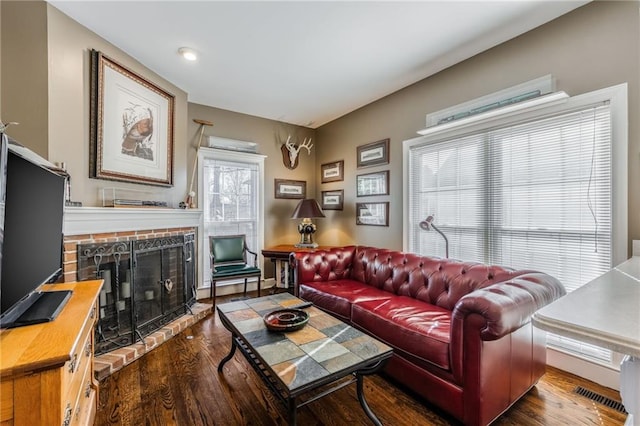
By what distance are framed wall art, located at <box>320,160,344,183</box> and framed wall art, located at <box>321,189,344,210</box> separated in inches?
8.1

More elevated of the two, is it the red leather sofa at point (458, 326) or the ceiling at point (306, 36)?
the ceiling at point (306, 36)

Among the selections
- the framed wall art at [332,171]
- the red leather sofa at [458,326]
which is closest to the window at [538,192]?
the red leather sofa at [458,326]

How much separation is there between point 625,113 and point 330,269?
8.86ft

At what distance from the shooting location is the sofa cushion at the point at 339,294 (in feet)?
8.08

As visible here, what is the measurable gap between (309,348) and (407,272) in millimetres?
1486

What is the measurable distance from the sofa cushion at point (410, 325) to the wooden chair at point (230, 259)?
181cm

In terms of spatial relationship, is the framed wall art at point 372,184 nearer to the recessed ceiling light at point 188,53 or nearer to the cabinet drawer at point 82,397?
the recessed ceiling light at point 188,53

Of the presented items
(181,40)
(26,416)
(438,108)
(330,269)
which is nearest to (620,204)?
(438,108)

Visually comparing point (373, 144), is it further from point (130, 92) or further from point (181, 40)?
point (130, 92)

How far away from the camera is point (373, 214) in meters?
3.79

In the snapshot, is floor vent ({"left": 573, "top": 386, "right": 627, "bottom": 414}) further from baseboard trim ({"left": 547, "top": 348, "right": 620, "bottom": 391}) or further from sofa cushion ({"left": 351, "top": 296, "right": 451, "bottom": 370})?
sofa cushion ({"left": 351, "top": 296, "right": 451, "bottom": 370})

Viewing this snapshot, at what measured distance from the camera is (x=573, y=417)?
166 centimetres

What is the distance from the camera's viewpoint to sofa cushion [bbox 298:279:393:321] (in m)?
2.46

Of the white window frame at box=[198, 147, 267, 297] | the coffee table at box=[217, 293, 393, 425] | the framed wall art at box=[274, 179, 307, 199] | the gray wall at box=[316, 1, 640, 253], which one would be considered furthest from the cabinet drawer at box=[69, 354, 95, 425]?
the framed wall art at box=[274, 179, 307, 199]
